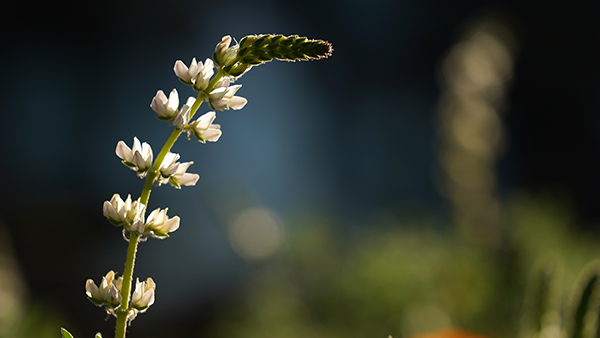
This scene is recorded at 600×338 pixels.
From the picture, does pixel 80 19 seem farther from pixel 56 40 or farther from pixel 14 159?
pixel 14 159

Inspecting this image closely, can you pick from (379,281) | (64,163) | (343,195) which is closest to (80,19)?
(64,163)

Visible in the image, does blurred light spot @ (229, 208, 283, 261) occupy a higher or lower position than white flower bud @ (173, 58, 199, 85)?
higher

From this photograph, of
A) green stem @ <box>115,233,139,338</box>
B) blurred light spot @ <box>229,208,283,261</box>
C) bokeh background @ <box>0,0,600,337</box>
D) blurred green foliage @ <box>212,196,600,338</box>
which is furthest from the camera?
blurred light spot @ <box>229,208,283,261</box>

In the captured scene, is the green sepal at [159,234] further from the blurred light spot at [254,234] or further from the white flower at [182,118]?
the blurred light spot at [254,234]

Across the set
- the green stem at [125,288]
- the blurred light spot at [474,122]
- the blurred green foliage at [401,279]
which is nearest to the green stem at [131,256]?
the green stem at [125,288]

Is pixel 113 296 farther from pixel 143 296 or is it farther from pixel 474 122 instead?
pixel 474 122

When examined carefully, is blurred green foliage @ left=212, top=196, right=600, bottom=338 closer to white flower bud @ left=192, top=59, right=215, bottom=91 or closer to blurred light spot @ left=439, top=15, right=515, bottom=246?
blurred light spot @ left=439, top=15, right=515, bottom=246

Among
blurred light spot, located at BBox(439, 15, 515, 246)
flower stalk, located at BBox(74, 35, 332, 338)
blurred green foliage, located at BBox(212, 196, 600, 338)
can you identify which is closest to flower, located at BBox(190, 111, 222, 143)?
flower stalk, located at BBox(74, 35, 332, 338)

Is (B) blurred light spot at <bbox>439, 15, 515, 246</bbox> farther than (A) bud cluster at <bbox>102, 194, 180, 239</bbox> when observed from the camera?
Yes
